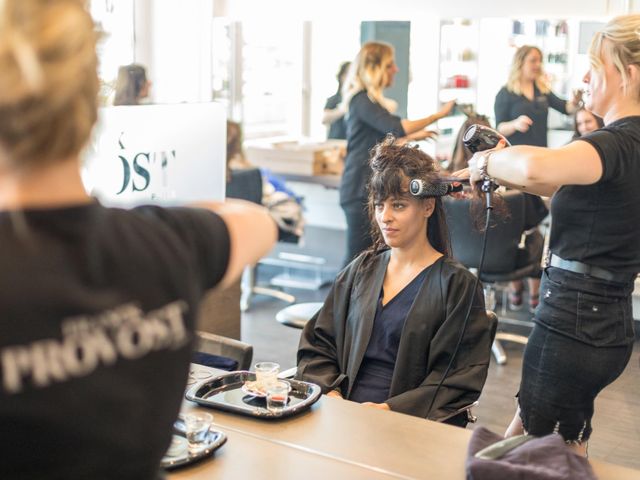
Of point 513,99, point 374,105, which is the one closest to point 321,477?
point 374,105

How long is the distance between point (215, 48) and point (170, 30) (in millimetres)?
312

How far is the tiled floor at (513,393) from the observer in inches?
133

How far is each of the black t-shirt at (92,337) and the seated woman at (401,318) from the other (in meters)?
1.40

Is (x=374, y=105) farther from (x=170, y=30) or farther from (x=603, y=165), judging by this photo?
(x=603, y=165)

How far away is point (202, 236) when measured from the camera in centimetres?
91

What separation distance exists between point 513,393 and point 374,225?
1.63 metres

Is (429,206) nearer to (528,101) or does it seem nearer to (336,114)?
(528,101)

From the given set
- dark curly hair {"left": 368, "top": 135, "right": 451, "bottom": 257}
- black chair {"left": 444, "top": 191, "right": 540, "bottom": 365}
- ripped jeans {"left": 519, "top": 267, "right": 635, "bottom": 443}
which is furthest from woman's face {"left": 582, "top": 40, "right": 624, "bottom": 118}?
black chair {"left": 444, "top": 191, "right": 540, "bottom": 365}

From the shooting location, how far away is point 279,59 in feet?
19.9

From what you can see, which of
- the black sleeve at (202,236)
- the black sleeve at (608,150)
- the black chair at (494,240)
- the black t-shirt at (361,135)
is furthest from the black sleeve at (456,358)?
the black t-shirt at (361,135)

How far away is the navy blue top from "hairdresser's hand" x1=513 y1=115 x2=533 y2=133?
2469 mm

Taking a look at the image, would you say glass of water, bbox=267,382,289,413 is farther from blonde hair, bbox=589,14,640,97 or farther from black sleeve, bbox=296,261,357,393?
blonde hair, bbox=589,14,640,97

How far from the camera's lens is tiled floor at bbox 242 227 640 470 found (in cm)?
338

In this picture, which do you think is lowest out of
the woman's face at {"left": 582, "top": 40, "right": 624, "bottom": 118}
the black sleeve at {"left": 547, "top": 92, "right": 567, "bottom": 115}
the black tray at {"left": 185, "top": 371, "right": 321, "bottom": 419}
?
the black tray at {"left": 185, "top": 371, "right": 321, "bottom": 419}
